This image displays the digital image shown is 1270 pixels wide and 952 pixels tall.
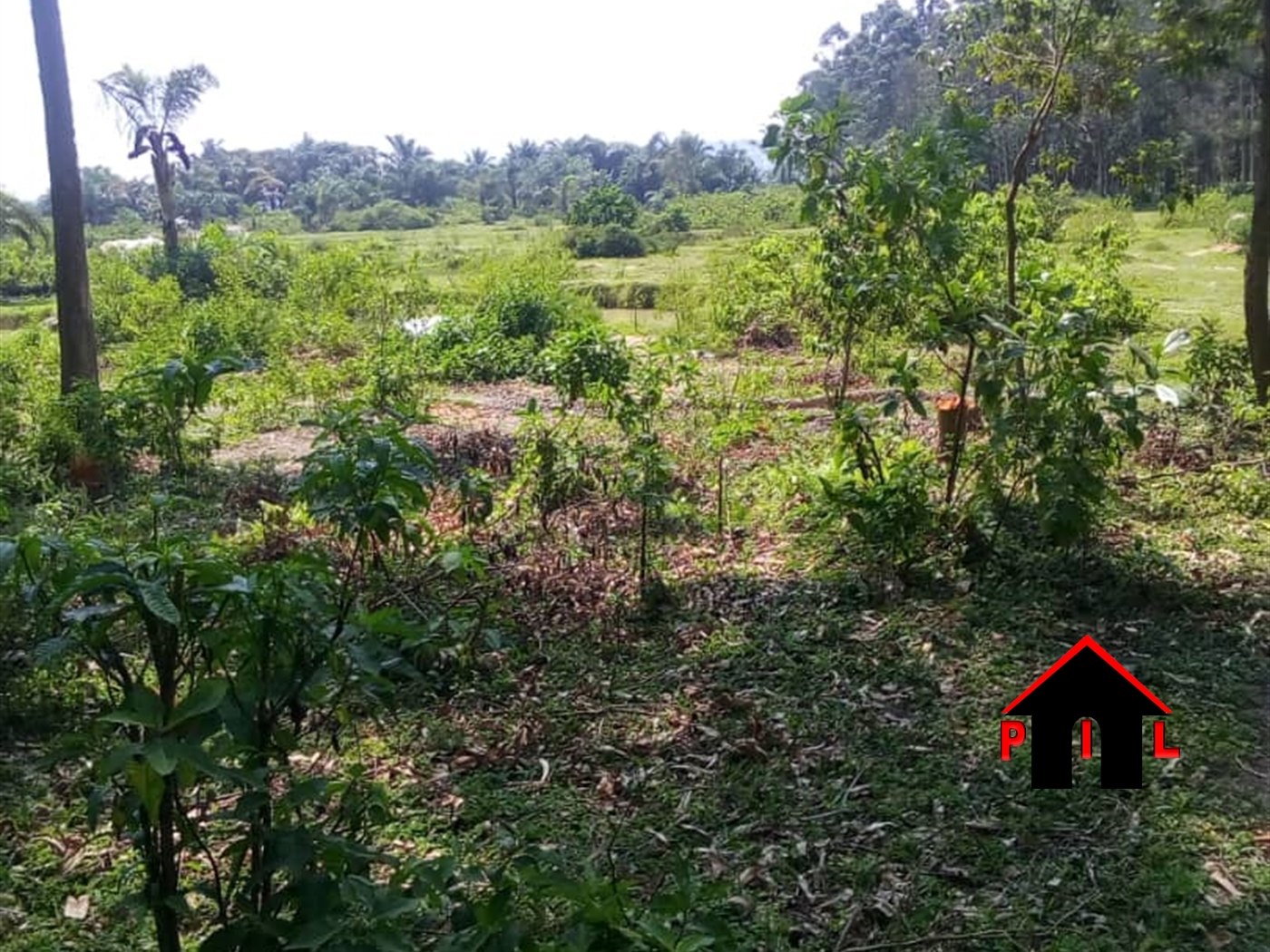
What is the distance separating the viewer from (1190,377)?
18.6 ft

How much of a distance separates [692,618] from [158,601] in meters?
2.75

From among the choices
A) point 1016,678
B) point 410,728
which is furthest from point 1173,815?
point 410,728

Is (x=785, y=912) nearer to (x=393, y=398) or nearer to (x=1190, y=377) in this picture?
(x=1190, y=377)

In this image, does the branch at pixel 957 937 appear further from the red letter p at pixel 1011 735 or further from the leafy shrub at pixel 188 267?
the leafy shrub at pixel 188 267

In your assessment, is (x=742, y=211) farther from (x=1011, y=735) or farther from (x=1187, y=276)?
(x=1011, y=735)

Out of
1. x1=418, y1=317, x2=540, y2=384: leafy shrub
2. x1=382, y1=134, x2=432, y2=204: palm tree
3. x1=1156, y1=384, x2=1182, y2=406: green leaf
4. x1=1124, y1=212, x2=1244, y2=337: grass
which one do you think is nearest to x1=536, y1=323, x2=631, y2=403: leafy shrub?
x1=1156, y1=384, x2=1182, y2=406: green leaf

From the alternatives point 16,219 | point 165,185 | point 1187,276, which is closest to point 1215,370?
point 1187,276

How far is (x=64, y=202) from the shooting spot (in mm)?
6562

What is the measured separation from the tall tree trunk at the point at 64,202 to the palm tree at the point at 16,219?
11.9 meters

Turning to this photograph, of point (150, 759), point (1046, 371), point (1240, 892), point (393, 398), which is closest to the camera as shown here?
point (150, 759)

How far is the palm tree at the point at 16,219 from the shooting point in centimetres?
1681

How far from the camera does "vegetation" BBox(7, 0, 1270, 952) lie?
1.60 m

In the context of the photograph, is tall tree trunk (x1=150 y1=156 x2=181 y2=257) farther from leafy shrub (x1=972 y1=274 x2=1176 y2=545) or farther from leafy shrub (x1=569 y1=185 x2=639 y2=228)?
leafy shrub (x1=972 y1=274 x2=1176 y2=545)

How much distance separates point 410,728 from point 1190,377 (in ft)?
14.7
